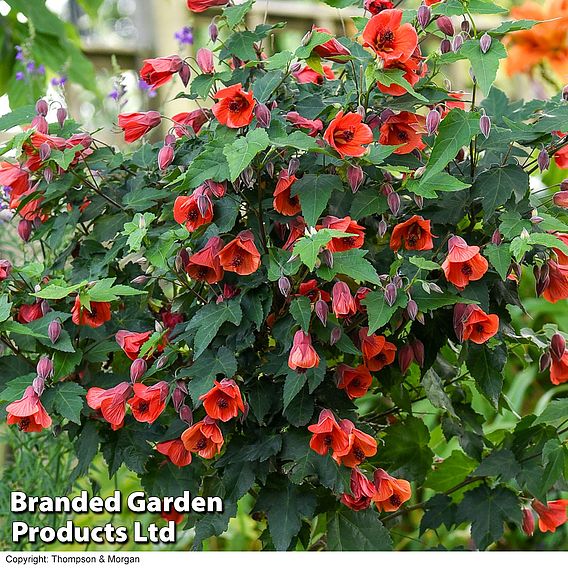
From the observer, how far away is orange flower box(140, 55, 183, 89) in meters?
1.15

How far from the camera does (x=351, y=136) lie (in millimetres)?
1009

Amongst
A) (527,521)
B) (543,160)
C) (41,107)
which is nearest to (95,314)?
(41,107)

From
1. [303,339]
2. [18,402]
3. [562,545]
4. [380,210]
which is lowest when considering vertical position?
[562,545]

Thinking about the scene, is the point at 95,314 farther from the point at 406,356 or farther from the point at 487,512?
the point at 487,512

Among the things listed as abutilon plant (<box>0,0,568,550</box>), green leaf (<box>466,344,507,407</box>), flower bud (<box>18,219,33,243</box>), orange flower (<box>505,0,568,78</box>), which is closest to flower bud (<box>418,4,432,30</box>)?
abutilon plant (<box>0,0,568,550</box>)

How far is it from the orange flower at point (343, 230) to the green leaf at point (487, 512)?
517mm

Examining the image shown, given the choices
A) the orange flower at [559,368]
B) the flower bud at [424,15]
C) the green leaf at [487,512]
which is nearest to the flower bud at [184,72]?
the flower bud at [424,15]

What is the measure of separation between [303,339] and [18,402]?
15.2 inches

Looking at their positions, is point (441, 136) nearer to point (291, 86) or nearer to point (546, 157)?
point (546, 157)

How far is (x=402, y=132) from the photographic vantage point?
3.62ft

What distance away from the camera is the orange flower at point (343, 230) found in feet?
3.30

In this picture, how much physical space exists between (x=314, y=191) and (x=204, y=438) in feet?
1.15

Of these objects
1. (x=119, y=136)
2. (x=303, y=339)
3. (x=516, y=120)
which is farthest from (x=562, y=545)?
(x=119, y=136)

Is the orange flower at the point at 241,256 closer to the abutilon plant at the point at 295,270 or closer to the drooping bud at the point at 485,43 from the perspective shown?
the abutilon plant at the point at 295,270
